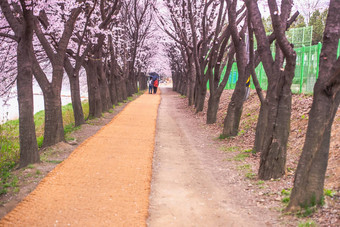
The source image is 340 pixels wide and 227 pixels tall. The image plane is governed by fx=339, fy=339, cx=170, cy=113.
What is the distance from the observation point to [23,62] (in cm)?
717

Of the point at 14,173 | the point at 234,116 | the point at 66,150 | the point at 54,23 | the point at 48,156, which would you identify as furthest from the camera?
the point at 54,23

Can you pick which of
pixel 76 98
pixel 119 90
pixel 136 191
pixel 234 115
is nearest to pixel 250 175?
pixel 136 191

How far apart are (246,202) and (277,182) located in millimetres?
1065

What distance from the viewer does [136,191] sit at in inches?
235

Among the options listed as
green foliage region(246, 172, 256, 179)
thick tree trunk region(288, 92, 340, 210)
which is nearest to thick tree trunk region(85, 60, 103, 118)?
green foliage region(246, 172, 256, 179)

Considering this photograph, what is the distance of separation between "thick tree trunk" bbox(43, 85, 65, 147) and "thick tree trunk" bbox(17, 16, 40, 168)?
1988 millimetres

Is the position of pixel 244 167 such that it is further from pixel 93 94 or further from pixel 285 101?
pixel 93 94

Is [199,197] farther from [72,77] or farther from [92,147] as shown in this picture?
[72,77]

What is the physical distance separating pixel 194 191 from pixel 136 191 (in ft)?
3.64

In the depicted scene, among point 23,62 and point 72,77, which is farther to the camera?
point 72,77

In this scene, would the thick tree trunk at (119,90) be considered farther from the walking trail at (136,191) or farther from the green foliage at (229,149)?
the green foliage at (229,149)

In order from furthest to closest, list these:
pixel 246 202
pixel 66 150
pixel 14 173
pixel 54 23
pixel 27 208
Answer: pixel 54 23 → pixel 66 150 → pixel 14 173 → pixel 246 202 → pixel 27 208

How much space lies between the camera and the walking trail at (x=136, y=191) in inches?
192

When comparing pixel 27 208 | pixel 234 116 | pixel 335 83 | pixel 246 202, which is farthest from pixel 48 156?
pixel 335 83
